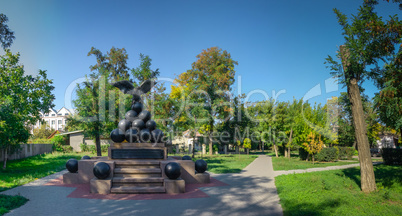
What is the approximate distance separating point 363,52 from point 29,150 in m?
29.7

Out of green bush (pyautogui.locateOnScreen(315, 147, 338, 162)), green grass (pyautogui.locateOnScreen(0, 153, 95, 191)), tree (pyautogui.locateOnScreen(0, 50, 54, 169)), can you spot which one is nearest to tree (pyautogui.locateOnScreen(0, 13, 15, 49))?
tree (pyautogui.locateOnScreen(0, 50, 54, 169))

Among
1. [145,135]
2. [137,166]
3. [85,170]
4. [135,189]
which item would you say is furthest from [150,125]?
[135,189]

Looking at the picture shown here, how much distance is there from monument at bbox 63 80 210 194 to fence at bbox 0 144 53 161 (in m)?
13.7

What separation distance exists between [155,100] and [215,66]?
483 inches

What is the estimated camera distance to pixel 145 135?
12.9 metres

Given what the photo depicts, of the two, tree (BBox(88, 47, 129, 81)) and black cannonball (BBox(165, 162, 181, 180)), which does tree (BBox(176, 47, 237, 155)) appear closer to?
tree (BBox(88, 47, 129, 81))

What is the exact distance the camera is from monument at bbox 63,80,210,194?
9672 millimetres

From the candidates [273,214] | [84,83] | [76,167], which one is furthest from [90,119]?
[273,214]

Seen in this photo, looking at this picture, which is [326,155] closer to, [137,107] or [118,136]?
[137,107]

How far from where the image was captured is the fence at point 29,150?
22.5m

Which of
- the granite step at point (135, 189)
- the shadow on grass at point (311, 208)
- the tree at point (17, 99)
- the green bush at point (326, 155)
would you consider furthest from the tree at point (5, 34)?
the green bush at point (326, 155)

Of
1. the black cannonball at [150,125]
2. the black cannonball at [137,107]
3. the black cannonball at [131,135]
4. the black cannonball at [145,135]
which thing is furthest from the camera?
the black cannonball at [137,107]

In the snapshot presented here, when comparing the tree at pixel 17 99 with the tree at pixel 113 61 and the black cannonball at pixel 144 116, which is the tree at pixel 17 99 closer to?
the black cannonball at pixel 144 116

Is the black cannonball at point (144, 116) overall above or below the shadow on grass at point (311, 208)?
above
